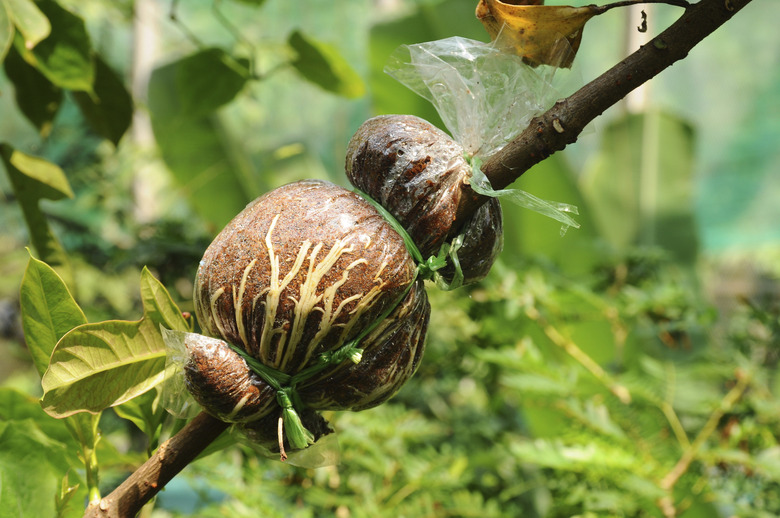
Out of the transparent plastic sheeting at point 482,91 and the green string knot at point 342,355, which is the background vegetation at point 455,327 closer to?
the green string knot at point 342,355

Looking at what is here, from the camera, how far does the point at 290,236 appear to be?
0.40 metres

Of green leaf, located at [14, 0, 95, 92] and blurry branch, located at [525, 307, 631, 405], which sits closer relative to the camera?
green leaf, located at [14, 0, 95, 92]

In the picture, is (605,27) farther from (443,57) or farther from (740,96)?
(443,57)

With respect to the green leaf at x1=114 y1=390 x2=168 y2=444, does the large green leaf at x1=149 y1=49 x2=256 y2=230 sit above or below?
below

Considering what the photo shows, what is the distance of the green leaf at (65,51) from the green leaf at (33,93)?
8cm

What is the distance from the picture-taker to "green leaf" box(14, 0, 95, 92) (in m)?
0.69

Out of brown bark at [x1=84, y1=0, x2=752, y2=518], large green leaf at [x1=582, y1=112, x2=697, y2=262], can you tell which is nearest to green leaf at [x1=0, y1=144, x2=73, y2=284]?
brown bark at [x1=84, y1=0, x2=752, y2=518]

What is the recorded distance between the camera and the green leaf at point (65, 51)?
2.27ft

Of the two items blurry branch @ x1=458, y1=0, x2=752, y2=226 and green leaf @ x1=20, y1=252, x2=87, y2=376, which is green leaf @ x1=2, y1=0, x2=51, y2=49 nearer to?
green leaf @ x1=20, y1=252, x2=87, y2=376

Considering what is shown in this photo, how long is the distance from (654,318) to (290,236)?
2.75 ft

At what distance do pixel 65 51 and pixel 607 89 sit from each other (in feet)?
1.92

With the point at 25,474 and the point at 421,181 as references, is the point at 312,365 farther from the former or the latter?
the point at 25,474

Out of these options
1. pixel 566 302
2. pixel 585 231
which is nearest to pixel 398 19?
pixel 585 231

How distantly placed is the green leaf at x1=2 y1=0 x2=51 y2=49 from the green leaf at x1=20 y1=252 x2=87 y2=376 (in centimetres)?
28
